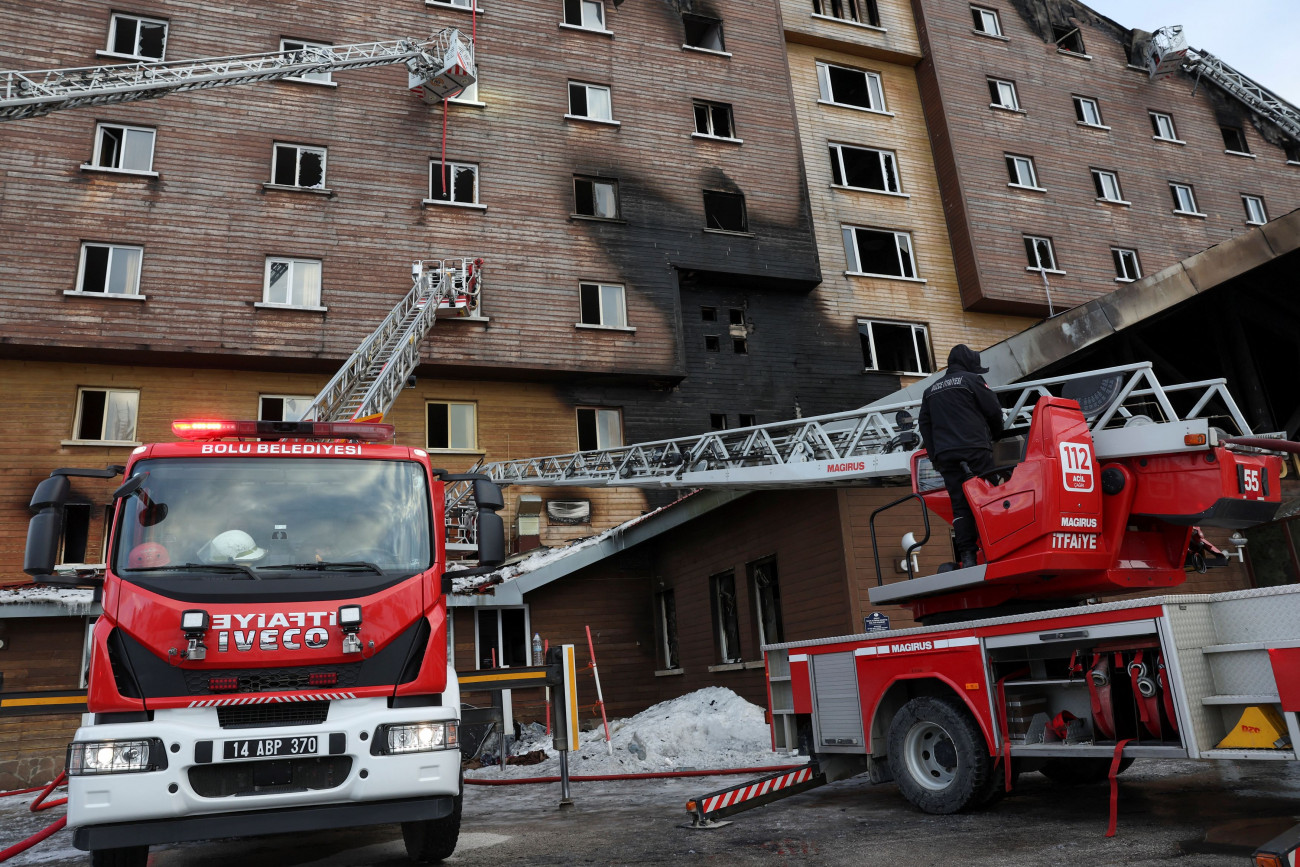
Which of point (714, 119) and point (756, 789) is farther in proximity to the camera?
point (714, 119)

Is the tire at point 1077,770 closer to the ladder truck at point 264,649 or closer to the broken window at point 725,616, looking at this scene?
the ladder truck at point 264,649

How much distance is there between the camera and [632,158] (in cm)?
2355

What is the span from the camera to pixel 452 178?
2180cm

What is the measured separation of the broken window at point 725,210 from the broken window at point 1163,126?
15887 millimetres

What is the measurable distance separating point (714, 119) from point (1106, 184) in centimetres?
1302

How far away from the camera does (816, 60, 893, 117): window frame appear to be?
27141 mm

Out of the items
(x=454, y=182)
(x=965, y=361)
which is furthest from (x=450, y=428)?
(x=965, y=361)

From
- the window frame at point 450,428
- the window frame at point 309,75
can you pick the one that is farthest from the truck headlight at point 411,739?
the window frame at point 309,75

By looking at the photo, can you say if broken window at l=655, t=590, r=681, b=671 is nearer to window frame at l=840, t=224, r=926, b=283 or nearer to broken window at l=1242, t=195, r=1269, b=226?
window frame at l=840, t=224, r=926, b=283

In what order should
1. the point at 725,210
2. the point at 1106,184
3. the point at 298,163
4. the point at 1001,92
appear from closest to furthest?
1. the point at 298,163
2. the point at 725,210
3. the point at 1001,92
4. the point at 1106,184

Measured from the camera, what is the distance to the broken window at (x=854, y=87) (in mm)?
27656

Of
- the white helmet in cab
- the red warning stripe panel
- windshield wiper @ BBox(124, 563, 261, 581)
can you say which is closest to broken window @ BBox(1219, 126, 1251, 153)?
the red warning stripe panel

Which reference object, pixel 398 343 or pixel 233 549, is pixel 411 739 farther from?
pixel 398 343

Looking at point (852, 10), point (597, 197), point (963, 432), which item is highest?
point (852, 10)
